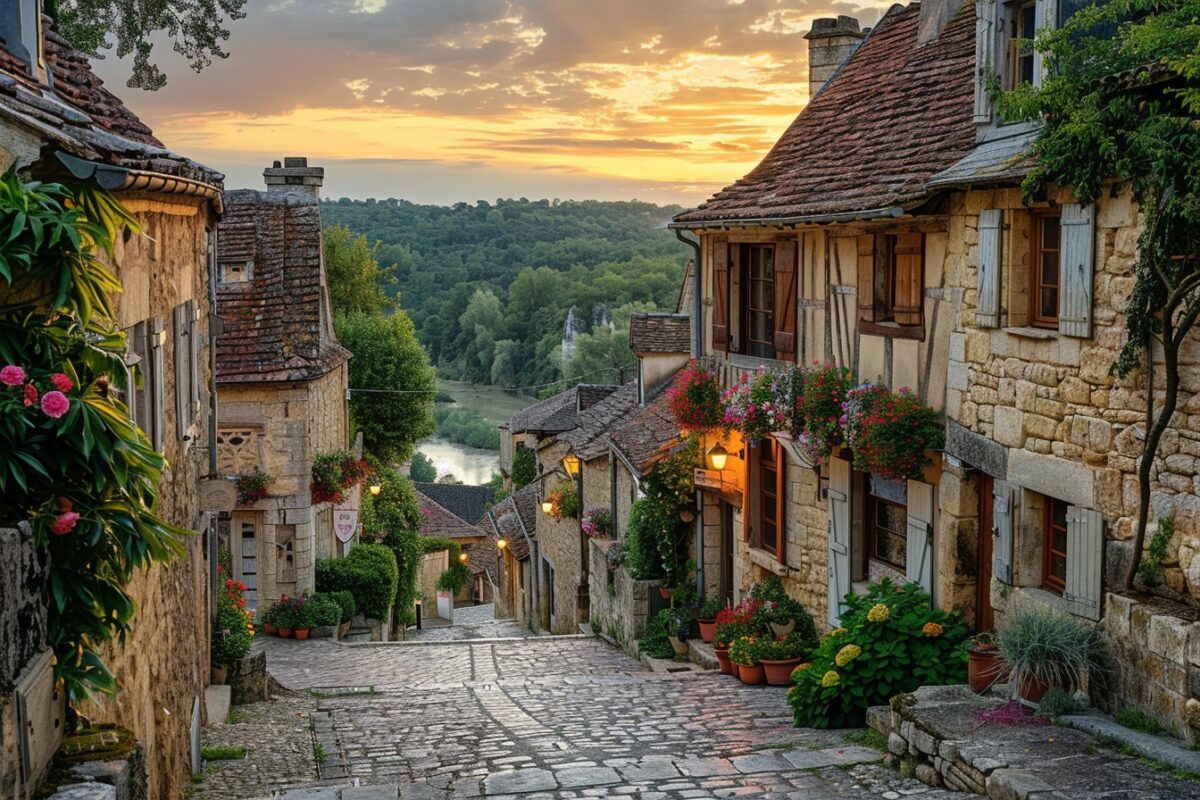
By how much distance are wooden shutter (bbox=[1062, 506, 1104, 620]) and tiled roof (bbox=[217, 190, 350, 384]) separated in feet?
38.8

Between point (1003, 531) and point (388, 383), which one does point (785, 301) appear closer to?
point (1003, 531)

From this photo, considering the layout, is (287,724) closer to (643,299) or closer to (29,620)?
(29,620)

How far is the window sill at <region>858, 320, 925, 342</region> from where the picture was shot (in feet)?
33.5

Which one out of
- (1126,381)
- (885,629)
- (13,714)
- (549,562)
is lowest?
(549,562)

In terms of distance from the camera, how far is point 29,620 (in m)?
4.35

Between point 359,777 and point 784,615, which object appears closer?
point 359,777

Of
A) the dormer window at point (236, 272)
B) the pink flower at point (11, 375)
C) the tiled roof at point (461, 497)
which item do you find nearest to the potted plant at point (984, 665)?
the pink flower at point (11, 375)

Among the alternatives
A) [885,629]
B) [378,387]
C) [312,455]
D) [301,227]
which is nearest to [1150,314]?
[885,629]

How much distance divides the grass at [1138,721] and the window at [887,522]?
345 cm

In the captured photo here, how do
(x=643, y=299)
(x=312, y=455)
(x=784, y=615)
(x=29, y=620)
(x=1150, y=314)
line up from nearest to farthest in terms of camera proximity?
1. (x=29, y=620)
2. (x=1150, y=314)
3. (x=784, y=615)
4. (x=312, y=455)
5. (x=643, y=299)

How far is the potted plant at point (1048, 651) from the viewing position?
7.63m

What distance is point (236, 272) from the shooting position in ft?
63.0

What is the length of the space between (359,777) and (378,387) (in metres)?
16.4

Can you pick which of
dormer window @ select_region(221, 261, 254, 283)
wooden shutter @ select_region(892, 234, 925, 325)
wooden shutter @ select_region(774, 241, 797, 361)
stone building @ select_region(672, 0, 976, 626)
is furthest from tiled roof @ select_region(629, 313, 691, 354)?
wooden shutter @ select_region(892, 234, 925, 325)
